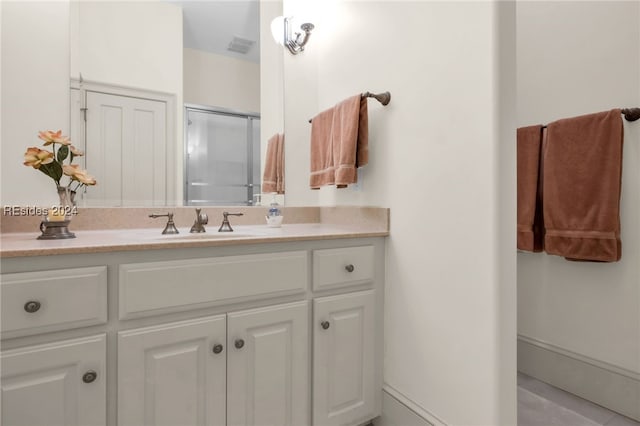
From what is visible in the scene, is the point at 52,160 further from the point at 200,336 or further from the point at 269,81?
the point at 269,81

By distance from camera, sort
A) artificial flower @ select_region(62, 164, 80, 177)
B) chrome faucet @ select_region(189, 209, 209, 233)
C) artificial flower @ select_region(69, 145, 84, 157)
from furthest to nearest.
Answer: chrome faucet @ select_region(189, 209, 209, 233) → artificial flower @ select_region(69, 145, 84, 157) → artificial flower @ select_region(62, 164, 80, 177)

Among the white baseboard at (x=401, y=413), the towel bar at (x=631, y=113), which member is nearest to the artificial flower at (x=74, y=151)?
the white baseboard at (x=401, y=413)

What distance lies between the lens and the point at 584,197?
1588 mm

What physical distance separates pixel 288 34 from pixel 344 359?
179 cm

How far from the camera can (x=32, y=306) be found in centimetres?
86

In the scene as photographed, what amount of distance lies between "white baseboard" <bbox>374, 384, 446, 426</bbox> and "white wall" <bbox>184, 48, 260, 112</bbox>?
157cm

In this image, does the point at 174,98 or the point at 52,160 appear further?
the point at 174,98

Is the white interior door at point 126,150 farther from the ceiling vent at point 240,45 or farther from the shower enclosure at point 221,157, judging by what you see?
the ceiling vent at point 240,45

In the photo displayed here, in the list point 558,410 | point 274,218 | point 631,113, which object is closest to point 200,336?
point 274,218

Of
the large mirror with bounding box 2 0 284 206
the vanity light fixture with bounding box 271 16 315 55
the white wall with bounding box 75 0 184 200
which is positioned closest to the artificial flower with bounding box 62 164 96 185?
the large mirror with bounding box 2 0 284 206

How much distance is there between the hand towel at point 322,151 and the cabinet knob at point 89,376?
114cm

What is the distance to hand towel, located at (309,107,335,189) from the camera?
1.67 m

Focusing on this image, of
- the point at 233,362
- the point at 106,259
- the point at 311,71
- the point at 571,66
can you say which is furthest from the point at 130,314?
the point at 571,66

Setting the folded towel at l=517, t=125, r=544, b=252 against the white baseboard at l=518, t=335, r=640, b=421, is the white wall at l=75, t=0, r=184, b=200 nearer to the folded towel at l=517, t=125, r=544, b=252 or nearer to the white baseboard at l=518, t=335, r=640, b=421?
the folded towel at l=517, t=125, r=544, b=252
